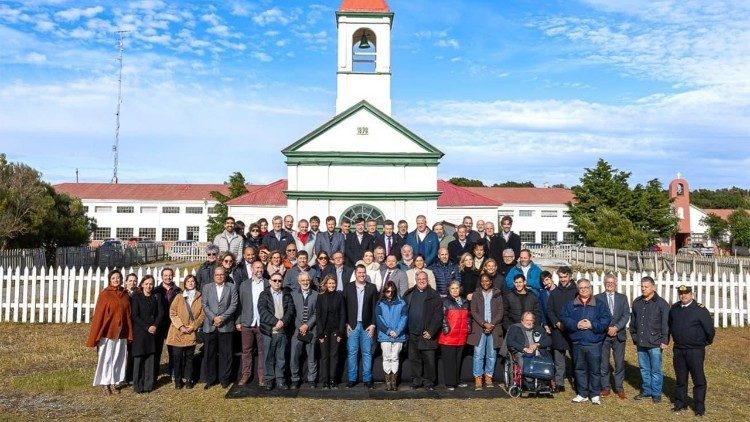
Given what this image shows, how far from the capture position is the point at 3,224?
21.5 m

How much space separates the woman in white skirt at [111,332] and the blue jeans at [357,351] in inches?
119

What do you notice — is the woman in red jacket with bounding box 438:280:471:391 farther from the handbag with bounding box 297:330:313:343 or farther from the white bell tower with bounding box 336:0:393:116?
the white bell tower with bounding box 336:0:393:116

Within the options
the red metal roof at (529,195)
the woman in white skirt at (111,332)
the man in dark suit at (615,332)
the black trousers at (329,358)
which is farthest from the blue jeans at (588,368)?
the red metal roof at (529,195)

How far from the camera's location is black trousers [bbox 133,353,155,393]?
8.17 meters

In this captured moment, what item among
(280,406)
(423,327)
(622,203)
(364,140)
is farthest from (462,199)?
(280,406)

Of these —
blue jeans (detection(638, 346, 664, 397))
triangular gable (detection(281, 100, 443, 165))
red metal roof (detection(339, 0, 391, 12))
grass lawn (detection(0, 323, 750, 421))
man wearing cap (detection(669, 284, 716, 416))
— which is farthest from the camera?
red metal roof (detection(339, 0, 391, 12))

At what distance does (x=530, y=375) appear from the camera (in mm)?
7816

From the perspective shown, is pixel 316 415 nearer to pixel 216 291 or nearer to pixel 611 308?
pixel 216 291

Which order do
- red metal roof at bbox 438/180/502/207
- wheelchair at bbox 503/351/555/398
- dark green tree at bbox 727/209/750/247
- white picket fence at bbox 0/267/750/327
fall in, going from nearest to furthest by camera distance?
wheelchair at bbox 503/351/555/398
white picket fence at bbox 0/267/750/327
red metal roof at bbox 438/180/502/207
dark green tree at bbox 727/209/750/247

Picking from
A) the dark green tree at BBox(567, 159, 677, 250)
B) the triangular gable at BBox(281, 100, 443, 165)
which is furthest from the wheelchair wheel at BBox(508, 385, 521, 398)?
the dark green tree at BBox(567, 159, 677, 250)

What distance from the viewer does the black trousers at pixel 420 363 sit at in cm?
830

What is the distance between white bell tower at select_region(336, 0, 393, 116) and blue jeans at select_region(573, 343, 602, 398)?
15.1 m

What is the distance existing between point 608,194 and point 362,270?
3409 cm

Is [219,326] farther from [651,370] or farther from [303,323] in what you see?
[651,370]
